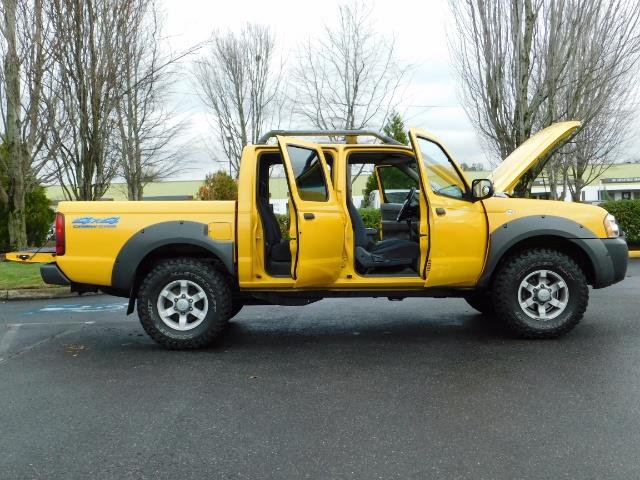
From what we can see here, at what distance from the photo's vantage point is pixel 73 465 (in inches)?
120

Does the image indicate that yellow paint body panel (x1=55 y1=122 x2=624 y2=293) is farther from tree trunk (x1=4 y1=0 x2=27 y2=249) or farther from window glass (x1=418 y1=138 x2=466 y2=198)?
tree trunk (x1=4 y1=0 x2=27 y2=249)

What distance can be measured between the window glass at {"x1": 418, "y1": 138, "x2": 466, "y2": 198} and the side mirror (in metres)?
0.11

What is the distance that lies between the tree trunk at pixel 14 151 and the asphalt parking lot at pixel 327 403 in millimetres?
7801

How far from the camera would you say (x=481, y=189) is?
5.31 m

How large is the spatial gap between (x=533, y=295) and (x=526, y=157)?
4.84 ft

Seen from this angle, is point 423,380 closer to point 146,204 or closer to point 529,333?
point 529,333

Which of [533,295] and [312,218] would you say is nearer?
[312,218]

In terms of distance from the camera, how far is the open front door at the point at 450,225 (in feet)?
17.3

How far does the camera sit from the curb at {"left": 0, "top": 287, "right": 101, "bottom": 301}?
9.28m

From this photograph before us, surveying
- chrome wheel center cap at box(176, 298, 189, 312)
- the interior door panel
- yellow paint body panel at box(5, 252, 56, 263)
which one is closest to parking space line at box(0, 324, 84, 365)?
yellow paint body panel at box(5, 252, 56, 263)

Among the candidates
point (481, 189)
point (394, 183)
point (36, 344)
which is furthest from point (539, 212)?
point (36, 344)

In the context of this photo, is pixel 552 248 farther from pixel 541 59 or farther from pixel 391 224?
pixel 541 59

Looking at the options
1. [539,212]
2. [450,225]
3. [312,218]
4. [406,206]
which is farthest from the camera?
[406,206]

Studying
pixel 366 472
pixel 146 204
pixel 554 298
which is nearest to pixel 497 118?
pixel 554 298
